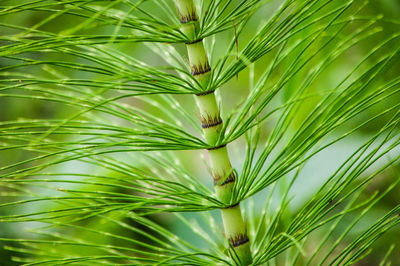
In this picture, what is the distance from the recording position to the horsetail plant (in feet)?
2.28

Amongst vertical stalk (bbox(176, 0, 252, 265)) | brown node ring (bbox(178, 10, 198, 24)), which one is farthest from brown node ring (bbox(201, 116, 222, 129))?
brown node ring (bbox(178, 10, 198, 24))

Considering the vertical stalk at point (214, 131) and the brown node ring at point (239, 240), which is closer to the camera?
the vertical stalk at point (214, 131)

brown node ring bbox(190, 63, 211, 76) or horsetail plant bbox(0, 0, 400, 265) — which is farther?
brown node ring bbox(190, 63, 211, 76)

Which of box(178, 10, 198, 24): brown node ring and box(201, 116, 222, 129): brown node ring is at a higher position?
box(178, 10, 198, 24): brown node ring

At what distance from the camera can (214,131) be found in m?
0.85

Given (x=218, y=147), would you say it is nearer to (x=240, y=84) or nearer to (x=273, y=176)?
(x=273, y=176)

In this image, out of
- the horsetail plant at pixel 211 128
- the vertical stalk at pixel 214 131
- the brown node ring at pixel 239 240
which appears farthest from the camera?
the brown node ring at pixel 239 240

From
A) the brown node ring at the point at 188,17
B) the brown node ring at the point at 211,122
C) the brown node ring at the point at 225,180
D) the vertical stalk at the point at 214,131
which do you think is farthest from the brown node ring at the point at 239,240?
the brown node ring at the point at 188,17

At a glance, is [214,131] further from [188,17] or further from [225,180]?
[188,17]

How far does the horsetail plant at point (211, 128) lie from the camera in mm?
694

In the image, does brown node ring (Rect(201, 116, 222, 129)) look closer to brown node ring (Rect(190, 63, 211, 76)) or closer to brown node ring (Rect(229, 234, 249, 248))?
brown node ring (Rect(190, 63, 211, 76))

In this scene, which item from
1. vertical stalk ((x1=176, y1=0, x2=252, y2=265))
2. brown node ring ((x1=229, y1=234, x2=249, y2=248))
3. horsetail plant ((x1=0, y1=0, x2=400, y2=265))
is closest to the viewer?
horsetail plant ((x1=0, y1=0, x2=400, y2=265))

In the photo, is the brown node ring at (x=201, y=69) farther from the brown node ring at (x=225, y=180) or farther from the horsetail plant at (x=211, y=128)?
the brown node ring at (x=225, y=180)

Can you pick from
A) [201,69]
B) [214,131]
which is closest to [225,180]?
[214,131]
